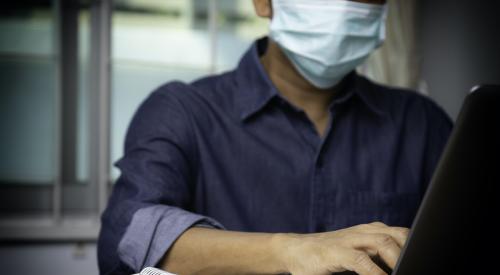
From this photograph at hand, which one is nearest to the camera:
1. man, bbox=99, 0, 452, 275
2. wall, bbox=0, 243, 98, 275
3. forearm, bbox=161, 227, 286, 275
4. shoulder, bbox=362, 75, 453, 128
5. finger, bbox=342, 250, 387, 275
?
finger, bbox=342, 250, 387, 275

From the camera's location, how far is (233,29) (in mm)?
2301

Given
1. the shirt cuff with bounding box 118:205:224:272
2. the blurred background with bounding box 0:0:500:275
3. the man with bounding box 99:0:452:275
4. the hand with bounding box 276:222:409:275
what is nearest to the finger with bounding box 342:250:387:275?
the hand with bounding box 276:222:409:275

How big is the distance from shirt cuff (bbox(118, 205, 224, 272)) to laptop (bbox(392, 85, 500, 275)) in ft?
1.30

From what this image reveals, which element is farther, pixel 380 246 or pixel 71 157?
pixel 71 157

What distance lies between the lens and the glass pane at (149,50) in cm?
222

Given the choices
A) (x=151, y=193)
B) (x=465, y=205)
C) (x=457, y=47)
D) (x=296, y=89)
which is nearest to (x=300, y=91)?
(x=296, y=89)

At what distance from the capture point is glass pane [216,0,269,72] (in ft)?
7.52

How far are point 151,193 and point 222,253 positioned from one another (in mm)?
199

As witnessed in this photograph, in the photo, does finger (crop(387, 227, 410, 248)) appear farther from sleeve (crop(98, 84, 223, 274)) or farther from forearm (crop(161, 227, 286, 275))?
sleeve (crop(98, 84, 223, 274))

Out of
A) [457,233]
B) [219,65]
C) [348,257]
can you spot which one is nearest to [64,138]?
[219,65]

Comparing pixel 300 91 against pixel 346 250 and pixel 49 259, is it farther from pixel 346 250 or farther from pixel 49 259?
pixel 49 259

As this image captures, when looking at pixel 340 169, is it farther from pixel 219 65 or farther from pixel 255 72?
pixel 219 65

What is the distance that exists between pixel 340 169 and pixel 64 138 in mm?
1399

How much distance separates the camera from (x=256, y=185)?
117 cm
